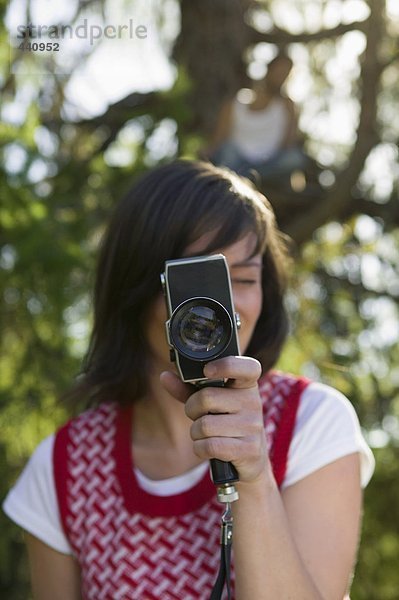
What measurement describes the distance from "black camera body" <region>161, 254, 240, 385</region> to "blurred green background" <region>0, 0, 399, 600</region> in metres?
0.84

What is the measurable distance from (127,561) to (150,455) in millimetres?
198

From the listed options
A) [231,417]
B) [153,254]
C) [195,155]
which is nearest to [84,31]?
[195,155]

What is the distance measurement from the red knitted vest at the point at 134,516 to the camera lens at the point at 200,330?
0.32 m

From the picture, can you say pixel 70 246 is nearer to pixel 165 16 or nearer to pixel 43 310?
pixel 43 310

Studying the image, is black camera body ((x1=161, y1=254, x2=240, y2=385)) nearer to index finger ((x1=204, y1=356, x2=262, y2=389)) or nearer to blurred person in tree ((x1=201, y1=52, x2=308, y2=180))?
index finger ((x1=204, y1=356, x2=262, y2=389))

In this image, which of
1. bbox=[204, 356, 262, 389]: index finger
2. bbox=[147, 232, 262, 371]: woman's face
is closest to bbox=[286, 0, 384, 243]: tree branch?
bbox=[147, 232, 262, 371]: woman's face

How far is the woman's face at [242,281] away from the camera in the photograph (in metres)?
1.46

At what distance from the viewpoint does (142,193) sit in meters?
1.56

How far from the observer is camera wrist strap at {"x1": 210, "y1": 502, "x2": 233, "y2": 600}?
1.25 meters

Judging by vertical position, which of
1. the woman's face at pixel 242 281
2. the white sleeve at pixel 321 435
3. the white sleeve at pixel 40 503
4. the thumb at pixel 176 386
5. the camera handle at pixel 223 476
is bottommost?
the white sleeve at pixel 40 503

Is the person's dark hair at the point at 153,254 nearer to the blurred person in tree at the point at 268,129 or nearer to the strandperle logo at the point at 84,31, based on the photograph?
the strandperle logo at the point at 84,31

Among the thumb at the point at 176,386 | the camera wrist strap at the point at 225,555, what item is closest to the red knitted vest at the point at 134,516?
the camera wrist strap at the point at 225,555

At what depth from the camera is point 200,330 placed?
120 centimetres

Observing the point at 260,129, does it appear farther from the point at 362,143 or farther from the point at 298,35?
the point at 362,143
